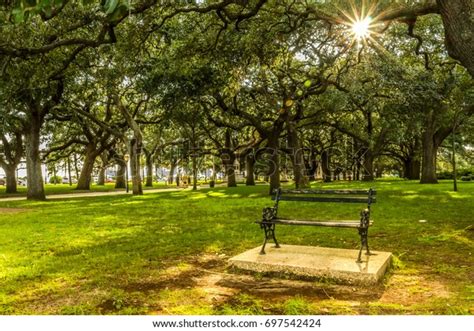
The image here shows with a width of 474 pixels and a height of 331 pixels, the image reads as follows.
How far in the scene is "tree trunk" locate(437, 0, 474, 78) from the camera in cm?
750

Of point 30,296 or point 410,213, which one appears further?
point 410,213

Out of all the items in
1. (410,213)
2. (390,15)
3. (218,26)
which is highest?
(218,26)

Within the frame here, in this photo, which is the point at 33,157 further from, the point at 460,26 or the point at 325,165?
the point at 325,165

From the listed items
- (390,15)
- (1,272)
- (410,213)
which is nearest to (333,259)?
(1,272)

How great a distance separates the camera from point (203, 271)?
6.57 m

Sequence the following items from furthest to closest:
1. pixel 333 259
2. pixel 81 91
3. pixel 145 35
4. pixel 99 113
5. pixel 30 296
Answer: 1. pixel 99 113
2. pixel 81 91
3. pixel 145 35
4. pixel 333 259
5. pixel 30 296

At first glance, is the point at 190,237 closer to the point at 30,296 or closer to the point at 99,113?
the point at 30,296

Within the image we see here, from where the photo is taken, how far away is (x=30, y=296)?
5.41m

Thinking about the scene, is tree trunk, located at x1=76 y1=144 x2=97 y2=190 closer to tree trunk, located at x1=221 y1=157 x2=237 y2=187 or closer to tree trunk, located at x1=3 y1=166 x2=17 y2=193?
tree trunk, located at x1=3 y1=166 x2=17 y2=193

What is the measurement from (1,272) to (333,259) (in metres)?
5.05

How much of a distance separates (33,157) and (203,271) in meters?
21.6

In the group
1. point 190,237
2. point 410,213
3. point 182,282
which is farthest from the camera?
point 410,213

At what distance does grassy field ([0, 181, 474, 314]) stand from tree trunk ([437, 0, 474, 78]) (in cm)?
346

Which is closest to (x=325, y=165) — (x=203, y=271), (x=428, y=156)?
(x=428, y=156)
